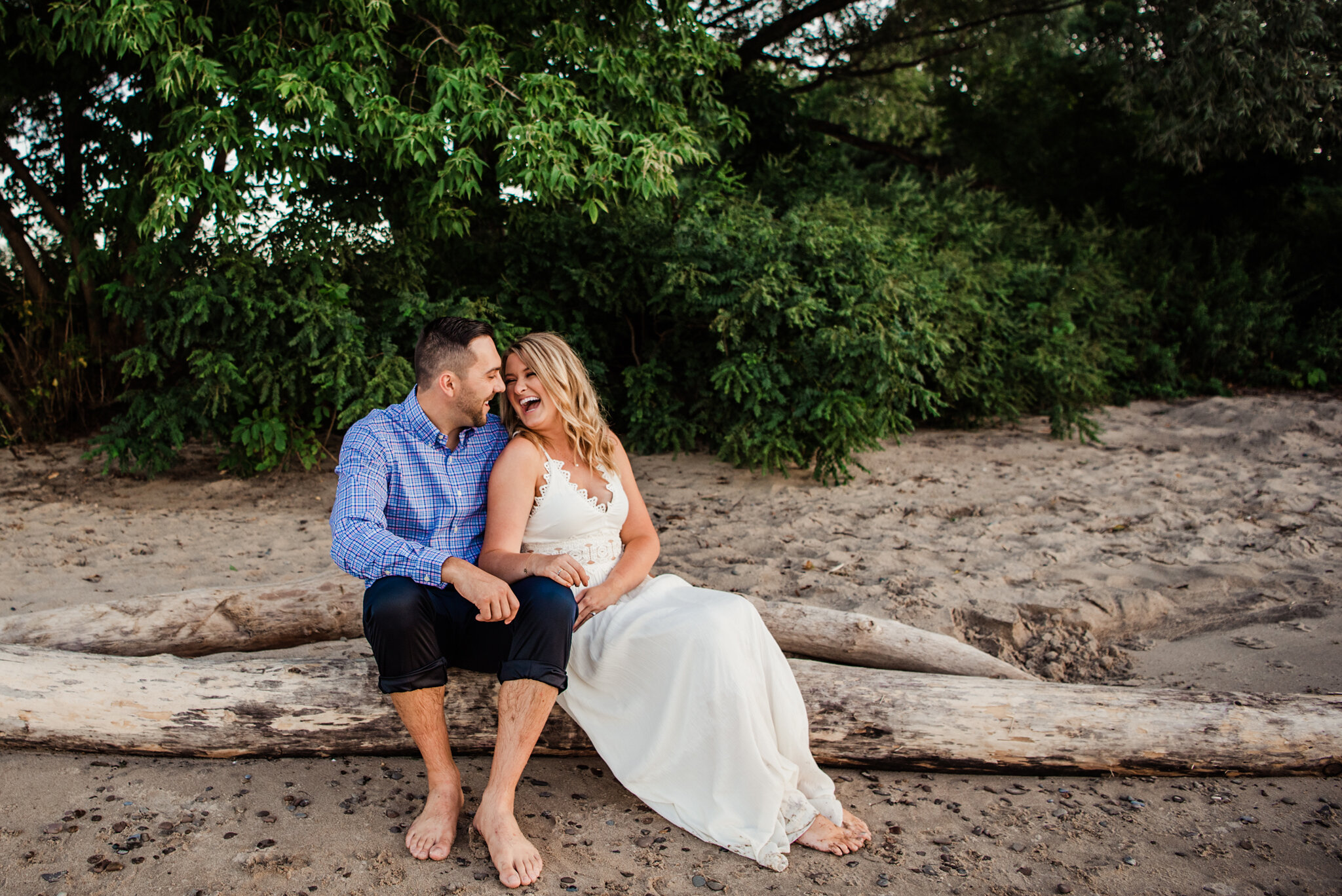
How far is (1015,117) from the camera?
1329cm

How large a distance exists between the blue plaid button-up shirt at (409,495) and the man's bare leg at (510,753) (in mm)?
431

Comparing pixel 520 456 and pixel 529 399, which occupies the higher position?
pixel 529 399

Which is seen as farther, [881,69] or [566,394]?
[881,69]

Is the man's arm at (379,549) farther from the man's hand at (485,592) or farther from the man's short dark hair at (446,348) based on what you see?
the man's short dark hair at (446,348)

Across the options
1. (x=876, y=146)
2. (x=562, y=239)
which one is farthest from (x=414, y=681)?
(x=876, y=146)

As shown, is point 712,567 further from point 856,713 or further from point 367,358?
point 367,358

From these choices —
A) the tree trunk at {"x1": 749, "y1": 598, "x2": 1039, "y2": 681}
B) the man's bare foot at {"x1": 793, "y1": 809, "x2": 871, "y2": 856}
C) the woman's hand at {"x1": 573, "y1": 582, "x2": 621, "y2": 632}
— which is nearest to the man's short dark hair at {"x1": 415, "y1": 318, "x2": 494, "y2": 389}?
the woman's hand at {"x1": 573, "y1": 582, "x2": 621, "y2": 632}

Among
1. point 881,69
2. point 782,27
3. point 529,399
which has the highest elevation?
point 782,27

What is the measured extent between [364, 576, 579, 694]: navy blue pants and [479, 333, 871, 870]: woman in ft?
0.36

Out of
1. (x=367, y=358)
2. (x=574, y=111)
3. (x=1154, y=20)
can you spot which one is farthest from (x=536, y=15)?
(x=1154, y=20)

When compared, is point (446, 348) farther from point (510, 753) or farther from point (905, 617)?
point (905, 617)

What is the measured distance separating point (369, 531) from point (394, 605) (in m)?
0.29

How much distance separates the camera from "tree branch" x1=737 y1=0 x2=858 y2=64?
11328 mm

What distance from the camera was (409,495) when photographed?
2.93 meters
